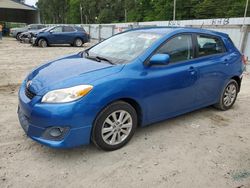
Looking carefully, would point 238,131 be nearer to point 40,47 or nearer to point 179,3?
point 40,47

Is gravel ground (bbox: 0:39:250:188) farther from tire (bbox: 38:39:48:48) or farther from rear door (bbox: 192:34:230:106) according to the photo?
tire (bbox: 38:39:48:48)

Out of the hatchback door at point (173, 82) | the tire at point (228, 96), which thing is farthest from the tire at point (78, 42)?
the hatchback door at point (173, 82)

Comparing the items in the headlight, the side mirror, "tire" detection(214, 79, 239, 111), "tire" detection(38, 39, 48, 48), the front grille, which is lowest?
"tire" detection(38, 39, 48, 48)

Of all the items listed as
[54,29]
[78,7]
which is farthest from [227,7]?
[78,7]

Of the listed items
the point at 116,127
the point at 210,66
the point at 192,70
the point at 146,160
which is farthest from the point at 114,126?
the point at 210,66

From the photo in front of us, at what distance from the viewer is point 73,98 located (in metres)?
3.32

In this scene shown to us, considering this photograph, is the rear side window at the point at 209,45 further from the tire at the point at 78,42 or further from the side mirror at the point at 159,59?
the tire at the point at 78,42

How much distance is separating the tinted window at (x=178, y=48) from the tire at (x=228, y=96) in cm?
129

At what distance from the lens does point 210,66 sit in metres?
4.84

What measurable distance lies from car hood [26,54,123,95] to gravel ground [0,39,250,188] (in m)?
0.88

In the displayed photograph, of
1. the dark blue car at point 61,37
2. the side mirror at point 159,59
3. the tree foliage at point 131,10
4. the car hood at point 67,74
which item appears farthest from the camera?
the tree foliage at point 131,10

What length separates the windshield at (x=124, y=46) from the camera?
13.5ft

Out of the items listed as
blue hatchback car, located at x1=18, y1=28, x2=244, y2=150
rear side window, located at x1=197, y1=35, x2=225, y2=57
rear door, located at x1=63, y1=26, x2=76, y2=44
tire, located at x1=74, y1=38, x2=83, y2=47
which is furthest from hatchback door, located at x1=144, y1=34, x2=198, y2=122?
tire, located at x1=74, y1=38, x2=83, y2=47

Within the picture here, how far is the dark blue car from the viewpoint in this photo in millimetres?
19078
